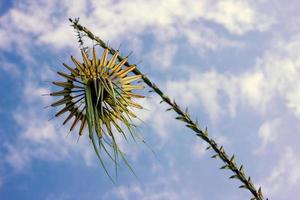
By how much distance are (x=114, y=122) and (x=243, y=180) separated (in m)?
1.31

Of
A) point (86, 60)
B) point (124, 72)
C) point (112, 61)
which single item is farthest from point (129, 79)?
point (86, 60)

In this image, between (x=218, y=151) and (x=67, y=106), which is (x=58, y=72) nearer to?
(x=67, y=106)

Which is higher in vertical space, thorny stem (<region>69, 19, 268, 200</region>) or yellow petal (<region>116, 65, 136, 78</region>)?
yellow petal (<region>116, 65, 136, 78</region>)

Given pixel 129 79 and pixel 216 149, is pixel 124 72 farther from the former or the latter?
pixel 216 149

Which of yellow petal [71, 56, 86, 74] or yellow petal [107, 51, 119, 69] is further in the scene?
yellow petal [107, 51, 119, 69]

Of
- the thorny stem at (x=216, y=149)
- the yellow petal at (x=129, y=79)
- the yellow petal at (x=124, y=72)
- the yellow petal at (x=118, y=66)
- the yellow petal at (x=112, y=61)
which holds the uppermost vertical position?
the yellow petal at (x=112, y=61)

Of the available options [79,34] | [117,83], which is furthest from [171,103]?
[79,34]

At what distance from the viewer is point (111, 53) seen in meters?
4.53

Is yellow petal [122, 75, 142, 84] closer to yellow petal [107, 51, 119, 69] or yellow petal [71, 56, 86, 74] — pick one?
yellow petal [107, 51, 119, 69]

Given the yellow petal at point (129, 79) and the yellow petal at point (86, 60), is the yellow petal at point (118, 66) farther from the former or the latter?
the yellow petal at point (86, 60)

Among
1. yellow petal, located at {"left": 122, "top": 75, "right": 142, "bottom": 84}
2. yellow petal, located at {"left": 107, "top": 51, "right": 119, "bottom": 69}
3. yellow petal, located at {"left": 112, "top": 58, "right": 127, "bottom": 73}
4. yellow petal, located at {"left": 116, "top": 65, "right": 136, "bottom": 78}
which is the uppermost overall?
yellow petal, located at {"left": 107, "top": 51, "right": 119, "bottom": 69}

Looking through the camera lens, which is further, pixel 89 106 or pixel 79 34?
pixel 79 34

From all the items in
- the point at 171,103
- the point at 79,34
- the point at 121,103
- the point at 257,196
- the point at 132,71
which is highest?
the point at 79,34

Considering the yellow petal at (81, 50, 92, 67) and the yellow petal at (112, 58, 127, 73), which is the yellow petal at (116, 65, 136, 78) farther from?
the yellow petal at (81, 50, 92, 67)
